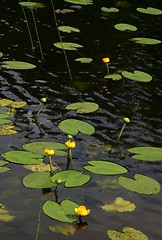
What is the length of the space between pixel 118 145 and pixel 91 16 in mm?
2404

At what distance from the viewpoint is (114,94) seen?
12.2ft

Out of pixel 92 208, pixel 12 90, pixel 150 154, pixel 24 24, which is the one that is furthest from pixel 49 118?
pixel 24 24

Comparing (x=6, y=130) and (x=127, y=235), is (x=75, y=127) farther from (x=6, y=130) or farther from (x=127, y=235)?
(x=127, y=235)

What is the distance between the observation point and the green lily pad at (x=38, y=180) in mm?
2582

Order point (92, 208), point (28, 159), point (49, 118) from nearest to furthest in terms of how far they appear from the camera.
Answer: point (92, 208), point (28, 159), point (49, 118)

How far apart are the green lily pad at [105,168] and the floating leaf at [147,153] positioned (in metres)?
0.18

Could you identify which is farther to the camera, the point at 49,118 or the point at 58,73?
the point at 58,73

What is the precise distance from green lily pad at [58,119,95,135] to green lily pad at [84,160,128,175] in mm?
344

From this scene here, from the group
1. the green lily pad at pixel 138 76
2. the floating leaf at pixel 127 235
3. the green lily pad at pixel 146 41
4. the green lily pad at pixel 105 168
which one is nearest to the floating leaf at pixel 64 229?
the floating leaf at pixel 127 235

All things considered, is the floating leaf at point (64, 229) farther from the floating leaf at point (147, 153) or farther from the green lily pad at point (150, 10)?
the green lily pad at point (150, 10)

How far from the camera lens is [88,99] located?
3.63 meters

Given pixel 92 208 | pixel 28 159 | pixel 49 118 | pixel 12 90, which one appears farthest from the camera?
pixel 12 90

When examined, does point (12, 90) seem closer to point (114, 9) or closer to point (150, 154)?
point (150, 154)

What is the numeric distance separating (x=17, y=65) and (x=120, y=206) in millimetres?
1743
